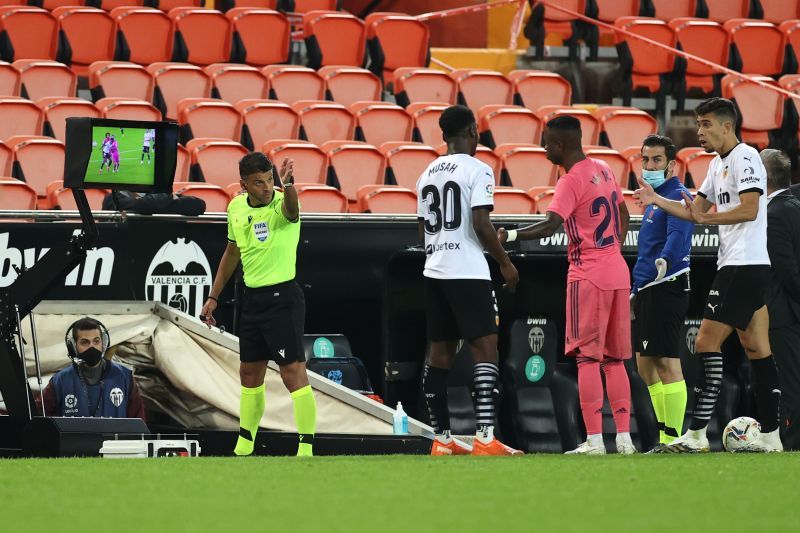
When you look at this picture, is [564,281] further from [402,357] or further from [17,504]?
[17,504]

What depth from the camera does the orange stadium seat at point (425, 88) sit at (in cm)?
1467

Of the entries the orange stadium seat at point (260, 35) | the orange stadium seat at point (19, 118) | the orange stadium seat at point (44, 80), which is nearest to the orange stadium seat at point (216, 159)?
the orange stadium seat at point (19, 118)

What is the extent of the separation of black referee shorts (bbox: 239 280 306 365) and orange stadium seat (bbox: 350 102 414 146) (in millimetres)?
5526

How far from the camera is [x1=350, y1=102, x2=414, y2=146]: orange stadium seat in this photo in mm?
13672

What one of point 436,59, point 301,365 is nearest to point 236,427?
point 301,365

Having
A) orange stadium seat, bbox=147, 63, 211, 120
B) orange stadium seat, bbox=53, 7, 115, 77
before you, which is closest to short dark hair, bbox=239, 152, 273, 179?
orange stadium seat, bbox=147, 63, 211, 120

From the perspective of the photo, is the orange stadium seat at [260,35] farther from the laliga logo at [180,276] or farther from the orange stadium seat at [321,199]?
the laliga logo at [180,276]

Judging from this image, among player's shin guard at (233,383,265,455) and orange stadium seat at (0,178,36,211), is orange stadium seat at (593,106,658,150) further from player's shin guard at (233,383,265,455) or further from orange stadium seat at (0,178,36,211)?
player's shin guard at (233,383,265,455)

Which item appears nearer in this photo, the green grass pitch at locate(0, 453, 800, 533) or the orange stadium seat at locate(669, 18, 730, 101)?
the green grass pitch at locate(0, 453, 800, 533)

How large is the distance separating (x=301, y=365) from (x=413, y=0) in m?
11.0

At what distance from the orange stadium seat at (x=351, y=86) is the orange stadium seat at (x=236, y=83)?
0.66m

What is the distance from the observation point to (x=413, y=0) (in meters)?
18.5

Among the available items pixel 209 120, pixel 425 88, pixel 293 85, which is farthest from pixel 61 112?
pixel 425 88

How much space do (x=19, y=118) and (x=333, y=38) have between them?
154 inches
